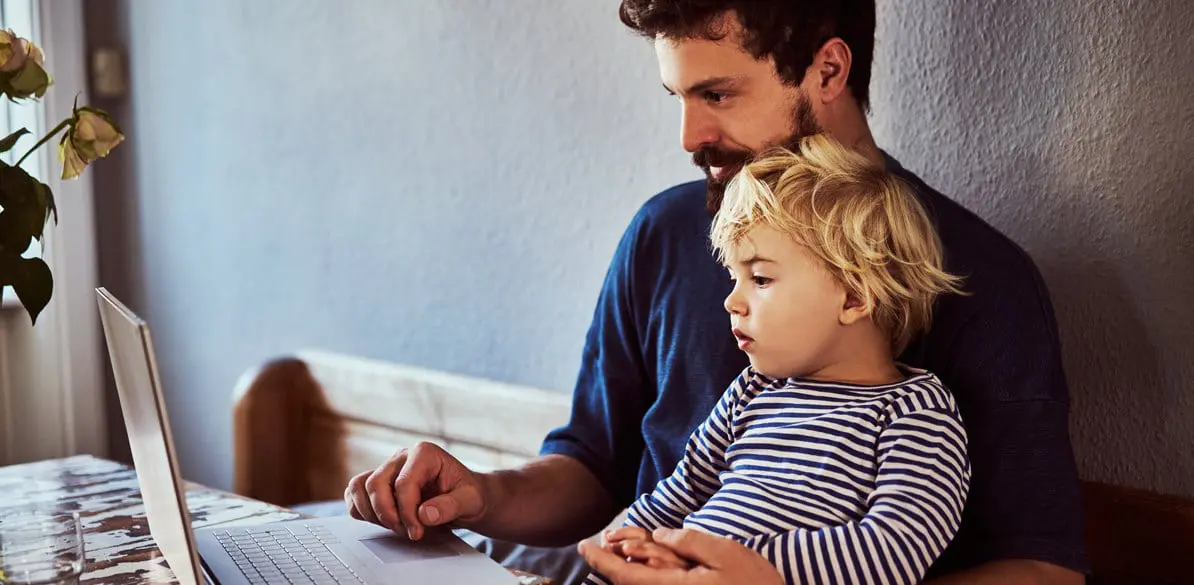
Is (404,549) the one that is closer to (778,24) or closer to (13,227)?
(13,227)

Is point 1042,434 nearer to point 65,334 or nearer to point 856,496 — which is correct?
point 856,496

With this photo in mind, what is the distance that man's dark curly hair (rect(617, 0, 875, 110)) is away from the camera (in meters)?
1.29

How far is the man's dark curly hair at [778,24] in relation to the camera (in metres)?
1.29

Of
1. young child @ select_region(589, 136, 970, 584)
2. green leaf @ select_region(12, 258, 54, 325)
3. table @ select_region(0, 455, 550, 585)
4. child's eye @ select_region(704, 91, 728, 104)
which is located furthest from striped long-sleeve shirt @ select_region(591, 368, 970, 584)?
green leaf @ select_region(12, 258, 54, 325)

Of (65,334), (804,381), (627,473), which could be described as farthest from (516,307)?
(65,334)

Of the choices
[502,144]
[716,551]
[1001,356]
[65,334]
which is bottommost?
[65,334]

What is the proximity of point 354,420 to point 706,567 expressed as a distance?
1.34 meters

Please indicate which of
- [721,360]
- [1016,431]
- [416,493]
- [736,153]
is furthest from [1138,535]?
[416,493]

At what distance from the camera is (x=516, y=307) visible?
200 centimetres

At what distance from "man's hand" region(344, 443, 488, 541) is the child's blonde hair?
0.39 metres

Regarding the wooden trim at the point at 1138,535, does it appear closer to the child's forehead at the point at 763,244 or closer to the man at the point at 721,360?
the man at the point at 721,360

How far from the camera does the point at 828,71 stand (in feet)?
4.36

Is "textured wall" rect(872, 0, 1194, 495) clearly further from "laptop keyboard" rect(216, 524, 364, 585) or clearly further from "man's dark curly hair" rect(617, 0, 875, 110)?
"laptop keyboard" rect(216, 524, 364, 585)

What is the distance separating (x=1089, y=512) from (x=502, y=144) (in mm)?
1088
